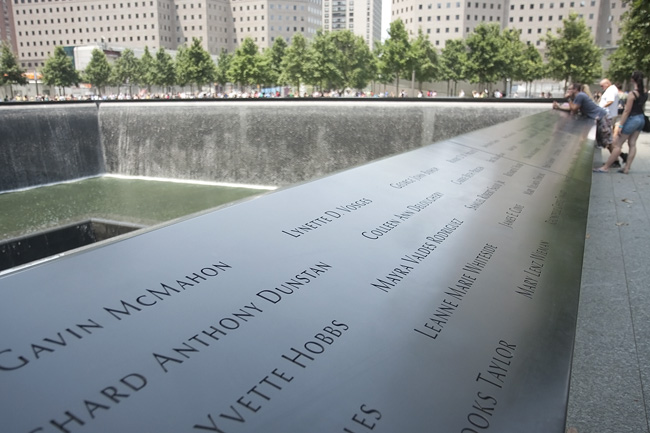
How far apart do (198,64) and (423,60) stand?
24.3 meters

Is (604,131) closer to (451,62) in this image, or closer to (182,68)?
(451,62)

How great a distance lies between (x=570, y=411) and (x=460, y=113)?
481 inches

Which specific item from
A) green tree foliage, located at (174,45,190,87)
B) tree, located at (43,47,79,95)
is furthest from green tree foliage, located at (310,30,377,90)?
tree, located at (43,47,79,95)

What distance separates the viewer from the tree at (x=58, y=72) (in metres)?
58.7

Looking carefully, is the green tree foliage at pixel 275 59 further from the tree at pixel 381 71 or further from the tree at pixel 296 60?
the tree at pixel 381 71

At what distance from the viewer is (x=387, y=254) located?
185 cm

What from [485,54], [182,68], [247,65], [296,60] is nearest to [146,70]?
[182,68]

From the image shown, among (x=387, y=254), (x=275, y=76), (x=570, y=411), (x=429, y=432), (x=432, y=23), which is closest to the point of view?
(x=429, y=432)

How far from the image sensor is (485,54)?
44.5 meters

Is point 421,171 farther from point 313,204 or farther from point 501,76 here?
point 501,76

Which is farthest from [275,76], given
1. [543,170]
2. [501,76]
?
[543,170]

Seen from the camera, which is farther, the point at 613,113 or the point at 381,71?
the point at 381,71

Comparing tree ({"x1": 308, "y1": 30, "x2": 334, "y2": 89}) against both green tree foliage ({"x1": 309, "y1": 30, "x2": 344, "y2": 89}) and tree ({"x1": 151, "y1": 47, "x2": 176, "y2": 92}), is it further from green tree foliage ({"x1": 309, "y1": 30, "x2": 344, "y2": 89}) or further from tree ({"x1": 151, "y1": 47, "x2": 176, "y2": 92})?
tree ({"x1": 151, "y1": 47, "x2": 176, "y2": 92})

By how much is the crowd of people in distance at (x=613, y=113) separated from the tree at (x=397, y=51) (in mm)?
38093
